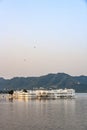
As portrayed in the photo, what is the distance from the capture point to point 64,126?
5188cm

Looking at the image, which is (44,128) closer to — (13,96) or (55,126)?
(55,126)

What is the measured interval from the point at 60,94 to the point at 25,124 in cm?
12230

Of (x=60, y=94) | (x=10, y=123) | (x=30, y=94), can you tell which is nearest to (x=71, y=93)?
(x=60, y=94)

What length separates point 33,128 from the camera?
50.0 metres

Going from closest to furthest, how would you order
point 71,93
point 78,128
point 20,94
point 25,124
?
point 78,128 → point 25,124 → point 71,93 → point 20,94

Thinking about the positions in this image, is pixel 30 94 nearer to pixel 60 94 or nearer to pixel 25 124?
pixel 60 94

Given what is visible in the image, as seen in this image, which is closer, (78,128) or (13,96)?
(78,128)

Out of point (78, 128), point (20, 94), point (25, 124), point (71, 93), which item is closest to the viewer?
point (78, 128)

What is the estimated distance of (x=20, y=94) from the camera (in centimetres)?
18925

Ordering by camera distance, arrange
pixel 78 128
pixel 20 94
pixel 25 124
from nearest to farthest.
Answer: pixel 78 128 < pixel 25 124 < pixel 20 94

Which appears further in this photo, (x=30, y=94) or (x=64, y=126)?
(x=30, y=94)

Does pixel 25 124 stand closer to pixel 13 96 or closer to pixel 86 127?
pixel 86 127

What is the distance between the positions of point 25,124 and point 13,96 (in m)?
140

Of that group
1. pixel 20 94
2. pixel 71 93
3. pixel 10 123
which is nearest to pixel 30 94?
pixel 20 94
